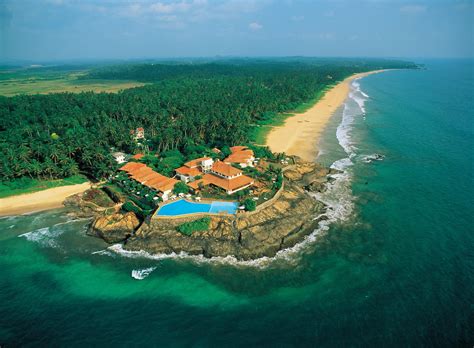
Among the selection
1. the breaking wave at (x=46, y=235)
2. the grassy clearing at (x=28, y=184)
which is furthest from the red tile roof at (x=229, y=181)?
the grassy clearing at (x=28, y=184)

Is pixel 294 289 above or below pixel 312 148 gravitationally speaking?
below

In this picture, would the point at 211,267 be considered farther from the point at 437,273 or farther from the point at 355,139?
the point at 355,139

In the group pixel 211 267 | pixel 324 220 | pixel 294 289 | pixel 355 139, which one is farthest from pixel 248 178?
pixel 355 139

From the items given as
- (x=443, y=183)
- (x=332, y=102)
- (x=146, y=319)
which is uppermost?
(x=332, y=102)

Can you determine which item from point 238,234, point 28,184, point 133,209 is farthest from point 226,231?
point 28,184

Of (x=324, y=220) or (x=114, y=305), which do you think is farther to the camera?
(x=324, y=220)

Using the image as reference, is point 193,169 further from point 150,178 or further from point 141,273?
point 141,273
